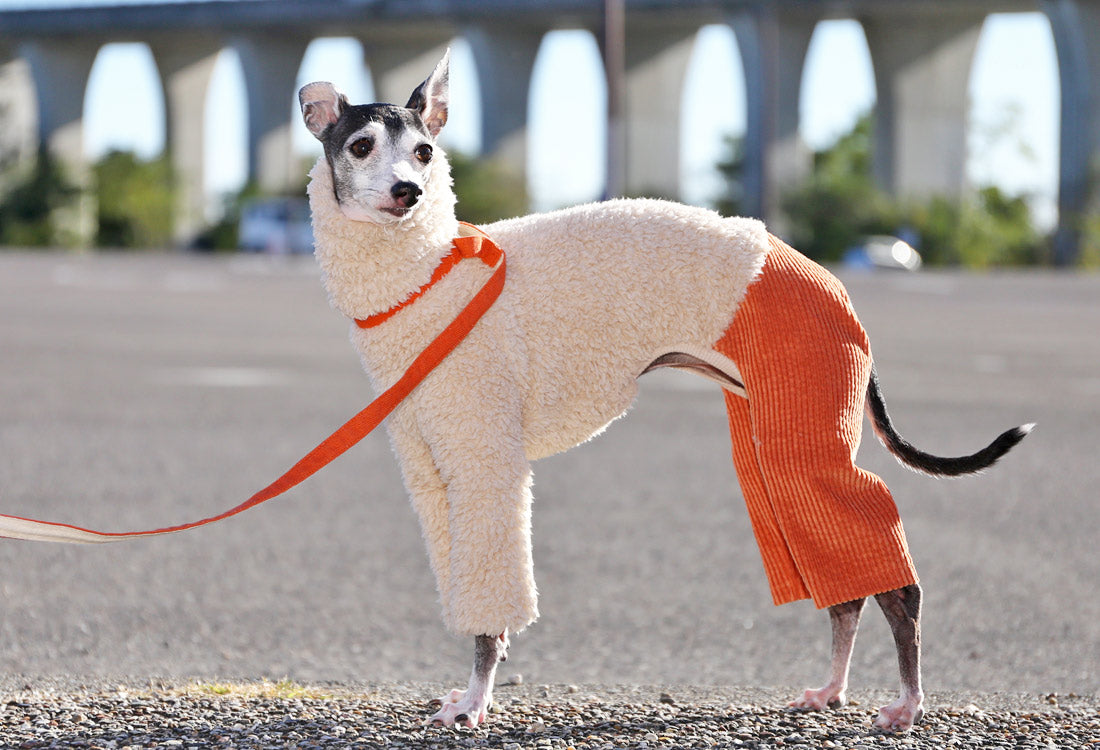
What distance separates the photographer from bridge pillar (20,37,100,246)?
46500 millimetres

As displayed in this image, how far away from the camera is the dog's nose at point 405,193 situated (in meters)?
3.03

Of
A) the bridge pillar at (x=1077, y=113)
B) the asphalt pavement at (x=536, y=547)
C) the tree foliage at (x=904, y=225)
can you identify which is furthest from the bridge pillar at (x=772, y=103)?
the asphalt pavement at (x=536, y=547)

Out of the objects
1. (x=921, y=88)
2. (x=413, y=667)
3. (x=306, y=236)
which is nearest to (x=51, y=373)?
(x=413, y=667)

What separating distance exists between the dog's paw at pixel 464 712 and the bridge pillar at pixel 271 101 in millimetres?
43292

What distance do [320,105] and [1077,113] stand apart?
3612 centimetres

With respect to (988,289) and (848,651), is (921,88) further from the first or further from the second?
(848,651)

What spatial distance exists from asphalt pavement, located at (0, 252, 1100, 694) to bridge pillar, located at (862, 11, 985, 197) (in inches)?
1106

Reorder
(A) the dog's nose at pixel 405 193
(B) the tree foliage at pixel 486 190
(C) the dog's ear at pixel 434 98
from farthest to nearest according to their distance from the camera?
(B) the tree foliage at pixel 486 190 < (C) the dog's ear at pixel 434 98 < (A) the dog's nose at pixel 405 193

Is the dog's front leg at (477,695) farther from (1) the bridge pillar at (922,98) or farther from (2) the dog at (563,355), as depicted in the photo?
(1) the bridge pillar at (922,98)

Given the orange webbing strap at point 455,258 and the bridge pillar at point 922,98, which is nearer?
the orange webbing strap at point 455,258

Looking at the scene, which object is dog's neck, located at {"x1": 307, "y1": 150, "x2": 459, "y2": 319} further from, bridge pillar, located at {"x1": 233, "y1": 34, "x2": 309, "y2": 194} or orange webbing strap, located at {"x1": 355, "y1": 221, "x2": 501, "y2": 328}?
bridge pillar, located at {"x1": 233, "y1": 34, "x2": 309, "y2": 194}

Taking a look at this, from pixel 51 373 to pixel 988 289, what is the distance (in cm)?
1956

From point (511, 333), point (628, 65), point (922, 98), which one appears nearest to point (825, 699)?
point (511, 333)

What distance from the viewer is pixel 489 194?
39.3 meters
